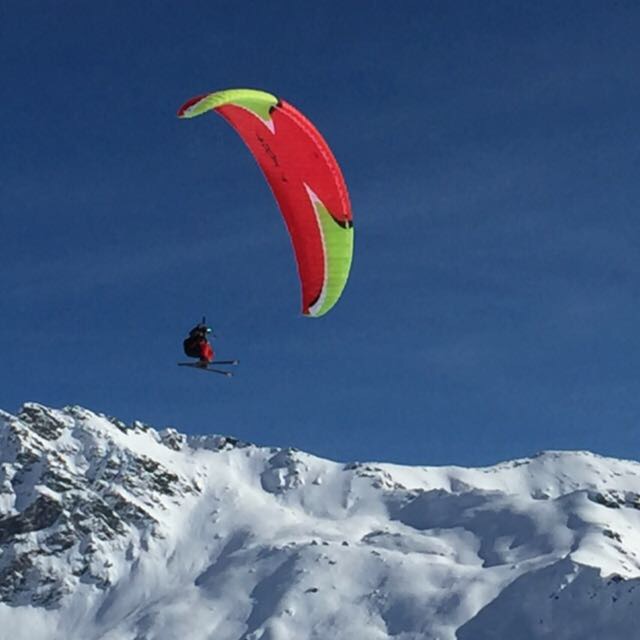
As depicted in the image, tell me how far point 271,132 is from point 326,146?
1.65 metres

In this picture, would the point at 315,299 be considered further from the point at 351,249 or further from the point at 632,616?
the point at 632,616

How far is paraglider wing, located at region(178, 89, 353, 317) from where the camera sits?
4038cm

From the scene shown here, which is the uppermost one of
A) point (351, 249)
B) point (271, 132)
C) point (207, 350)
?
point (271, 132)

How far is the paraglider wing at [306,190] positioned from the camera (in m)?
40.4

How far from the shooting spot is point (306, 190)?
41688mm

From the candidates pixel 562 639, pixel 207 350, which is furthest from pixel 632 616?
pixel 207 350

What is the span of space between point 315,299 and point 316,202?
2.85 m

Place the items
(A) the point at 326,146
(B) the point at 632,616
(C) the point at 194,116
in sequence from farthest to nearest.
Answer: (B) the point at 632,616
(A) the point at 326,146
(C) the point at 194,116

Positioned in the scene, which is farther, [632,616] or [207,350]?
[632,616]

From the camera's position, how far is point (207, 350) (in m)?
43.3

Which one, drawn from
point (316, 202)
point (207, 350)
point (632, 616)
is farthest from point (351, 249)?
point (632, 616)

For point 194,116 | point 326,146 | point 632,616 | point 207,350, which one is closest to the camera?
point 194,116

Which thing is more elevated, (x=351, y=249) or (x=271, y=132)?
(x=271, y=132)

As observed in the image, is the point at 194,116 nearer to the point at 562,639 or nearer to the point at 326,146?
the point at 326,146
